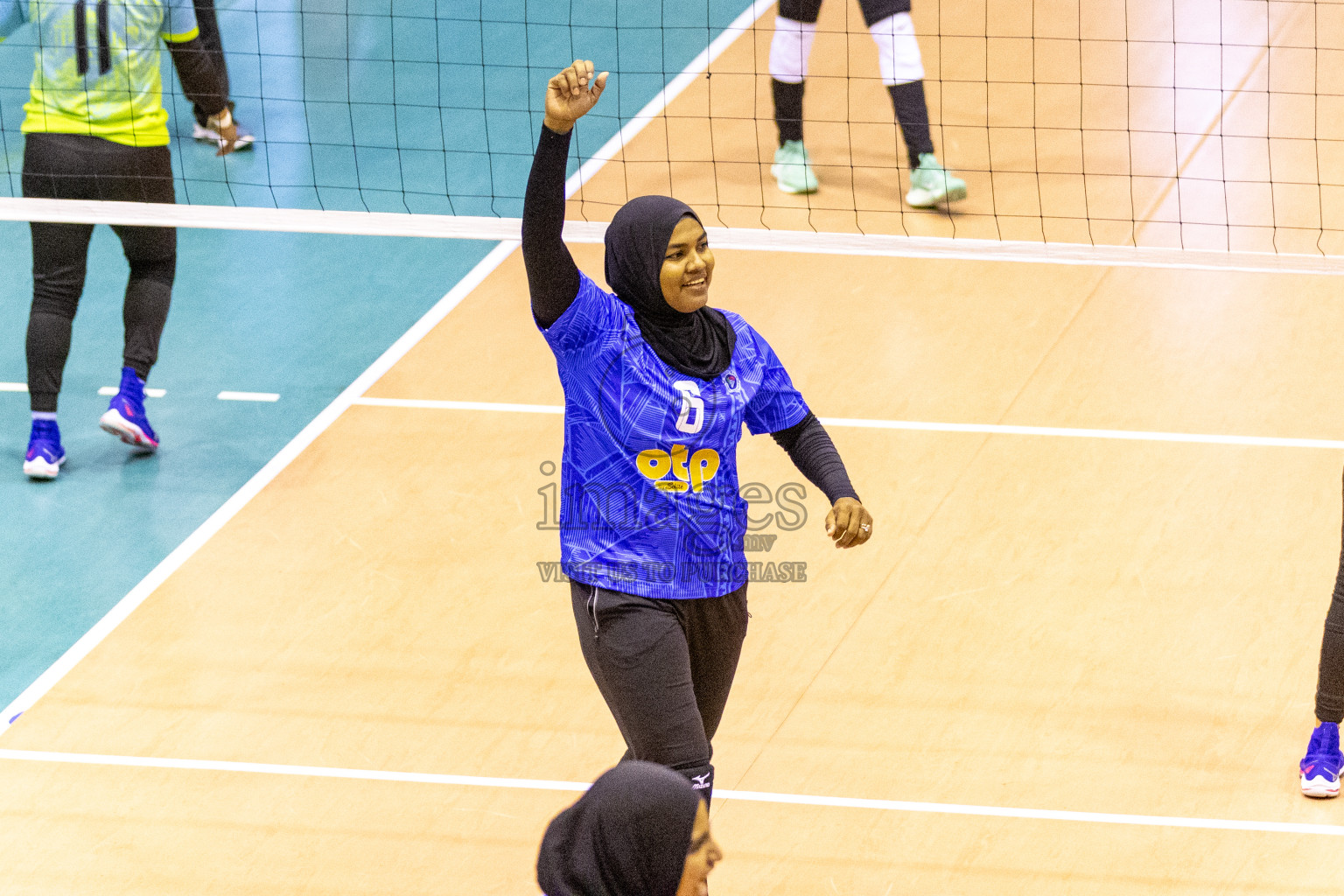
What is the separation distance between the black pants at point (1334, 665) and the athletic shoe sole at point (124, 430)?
4.34m

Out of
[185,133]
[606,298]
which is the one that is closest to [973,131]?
[185,133]

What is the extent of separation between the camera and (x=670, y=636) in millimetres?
3641

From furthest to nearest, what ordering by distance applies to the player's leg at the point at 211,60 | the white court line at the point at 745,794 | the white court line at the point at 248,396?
the player's leg at the point at 211,60 → the white court line at the point at 248,396 → the white court line at the point at 745,794

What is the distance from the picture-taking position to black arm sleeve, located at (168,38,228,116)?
6473mm

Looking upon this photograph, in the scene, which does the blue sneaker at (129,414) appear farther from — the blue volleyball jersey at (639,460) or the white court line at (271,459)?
the blue volleyball jersey at (639,460)

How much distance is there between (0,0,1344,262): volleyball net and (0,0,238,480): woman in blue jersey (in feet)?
4.60

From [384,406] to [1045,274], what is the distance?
3.16m

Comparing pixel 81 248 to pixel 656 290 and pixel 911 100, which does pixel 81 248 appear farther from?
pixel 911 100

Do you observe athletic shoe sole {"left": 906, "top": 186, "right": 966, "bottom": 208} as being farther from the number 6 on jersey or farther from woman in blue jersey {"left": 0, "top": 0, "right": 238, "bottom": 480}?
the number 6 on jersey

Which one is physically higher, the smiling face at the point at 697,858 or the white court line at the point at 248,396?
the smiling face at the point at 697,858

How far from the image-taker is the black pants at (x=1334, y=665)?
14.4ft

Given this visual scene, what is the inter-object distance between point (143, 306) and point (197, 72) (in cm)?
98

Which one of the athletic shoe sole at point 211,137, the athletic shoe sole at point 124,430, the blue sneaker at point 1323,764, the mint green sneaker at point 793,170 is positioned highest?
the athletic shoe sole at point 211,137

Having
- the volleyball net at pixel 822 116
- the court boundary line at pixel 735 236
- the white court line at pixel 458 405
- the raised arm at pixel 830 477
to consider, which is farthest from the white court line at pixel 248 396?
the raised arm at pixel 830 477
